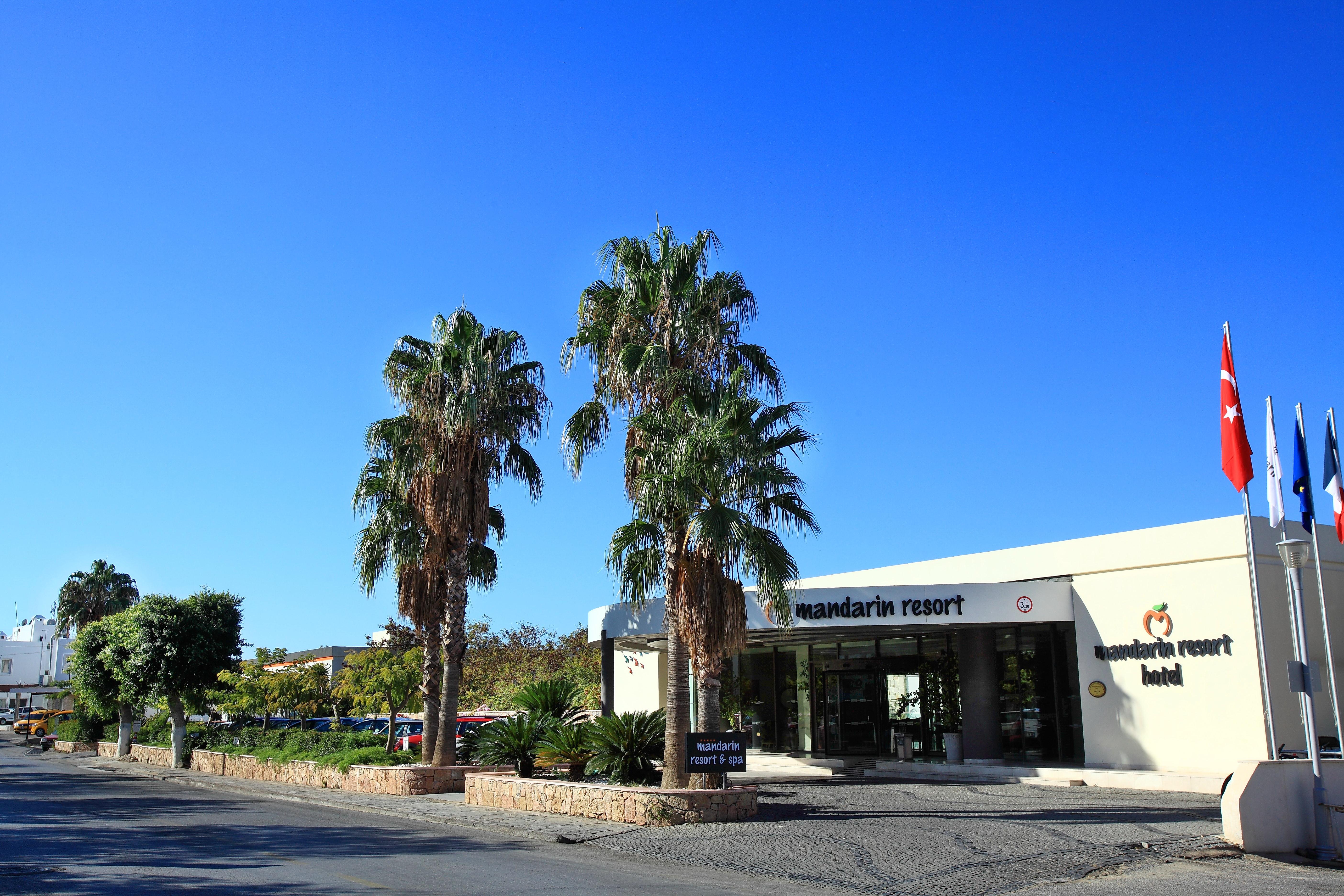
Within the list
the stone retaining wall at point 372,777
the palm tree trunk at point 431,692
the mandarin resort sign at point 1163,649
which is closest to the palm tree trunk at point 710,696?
the stone retaining wall at point 372,777

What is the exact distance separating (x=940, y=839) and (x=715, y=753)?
3740 millimetres

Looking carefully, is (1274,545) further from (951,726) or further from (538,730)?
(538,730)

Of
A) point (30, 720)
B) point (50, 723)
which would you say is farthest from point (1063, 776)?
point (30, 720)

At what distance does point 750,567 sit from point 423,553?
1014 cm

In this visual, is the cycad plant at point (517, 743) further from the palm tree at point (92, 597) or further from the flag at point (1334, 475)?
the palm tree at point (92, 597)

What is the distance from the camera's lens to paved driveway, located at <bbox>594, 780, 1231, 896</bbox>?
11656mm

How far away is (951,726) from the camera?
2580 cm

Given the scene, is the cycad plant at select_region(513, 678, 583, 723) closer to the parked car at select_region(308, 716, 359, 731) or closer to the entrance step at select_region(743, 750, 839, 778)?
the entrance step at select_region(743, 750, 839, 778)

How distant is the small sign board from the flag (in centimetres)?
961

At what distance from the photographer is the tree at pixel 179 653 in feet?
112

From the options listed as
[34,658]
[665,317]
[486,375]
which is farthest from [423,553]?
[34,658]

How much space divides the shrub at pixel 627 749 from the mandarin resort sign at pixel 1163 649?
1105 centimetres

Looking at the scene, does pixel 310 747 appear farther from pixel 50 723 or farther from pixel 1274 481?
pixel 50 723

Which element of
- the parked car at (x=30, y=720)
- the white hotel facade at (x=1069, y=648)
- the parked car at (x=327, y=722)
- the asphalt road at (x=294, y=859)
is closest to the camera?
the asphalt road at (x=294, y=859)
